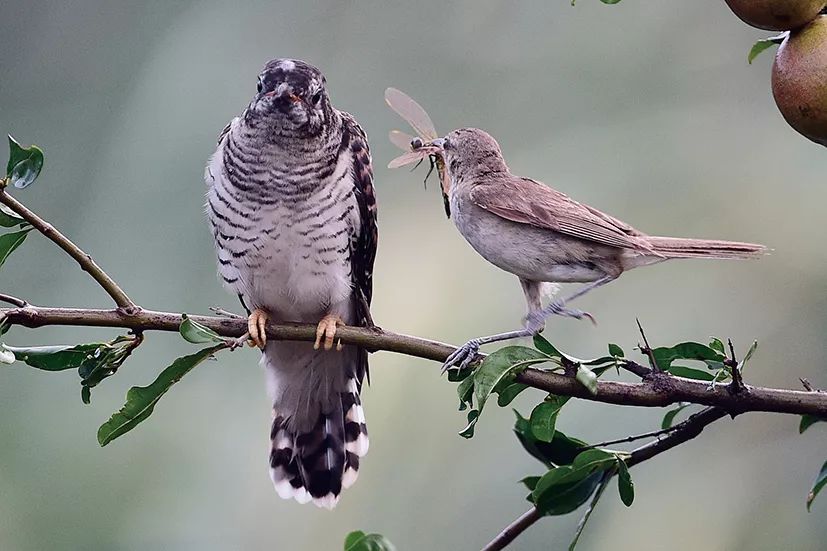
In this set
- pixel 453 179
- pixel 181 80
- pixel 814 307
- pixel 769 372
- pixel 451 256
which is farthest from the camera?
pixel 181 80

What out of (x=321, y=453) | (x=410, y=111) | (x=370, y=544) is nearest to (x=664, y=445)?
(x=370, y=544)

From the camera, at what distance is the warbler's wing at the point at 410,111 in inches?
52.4

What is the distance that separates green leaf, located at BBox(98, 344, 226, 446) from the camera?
1.22 metres

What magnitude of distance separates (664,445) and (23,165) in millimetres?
770

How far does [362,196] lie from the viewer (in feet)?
6.56

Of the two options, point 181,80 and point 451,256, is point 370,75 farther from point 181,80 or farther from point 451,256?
point 451,256

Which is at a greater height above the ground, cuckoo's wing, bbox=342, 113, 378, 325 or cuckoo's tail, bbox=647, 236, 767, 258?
cuckoo's wing, bbox=342, 113, 378, 325

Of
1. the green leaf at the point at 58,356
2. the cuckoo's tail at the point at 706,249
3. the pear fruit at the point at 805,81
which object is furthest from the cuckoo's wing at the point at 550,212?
the green leaf at the point at 58,356

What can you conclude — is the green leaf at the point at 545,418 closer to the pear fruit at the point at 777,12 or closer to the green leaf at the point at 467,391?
the green leaf at the point at 467,391

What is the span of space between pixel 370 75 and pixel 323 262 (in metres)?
2.19

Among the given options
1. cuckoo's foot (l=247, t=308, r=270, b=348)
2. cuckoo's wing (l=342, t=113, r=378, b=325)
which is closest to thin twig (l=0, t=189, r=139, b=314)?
cuckoo's foot (l=247, t=308, r=270, b=348)

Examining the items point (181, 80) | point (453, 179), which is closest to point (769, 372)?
point (453, 179)

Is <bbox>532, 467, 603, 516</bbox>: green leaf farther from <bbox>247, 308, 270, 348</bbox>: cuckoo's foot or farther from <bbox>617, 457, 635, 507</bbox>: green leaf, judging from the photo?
<bbox>247, 308, 270, 348</bbox>: cuckoo's foot

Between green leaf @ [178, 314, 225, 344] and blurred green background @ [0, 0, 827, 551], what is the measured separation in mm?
1525
